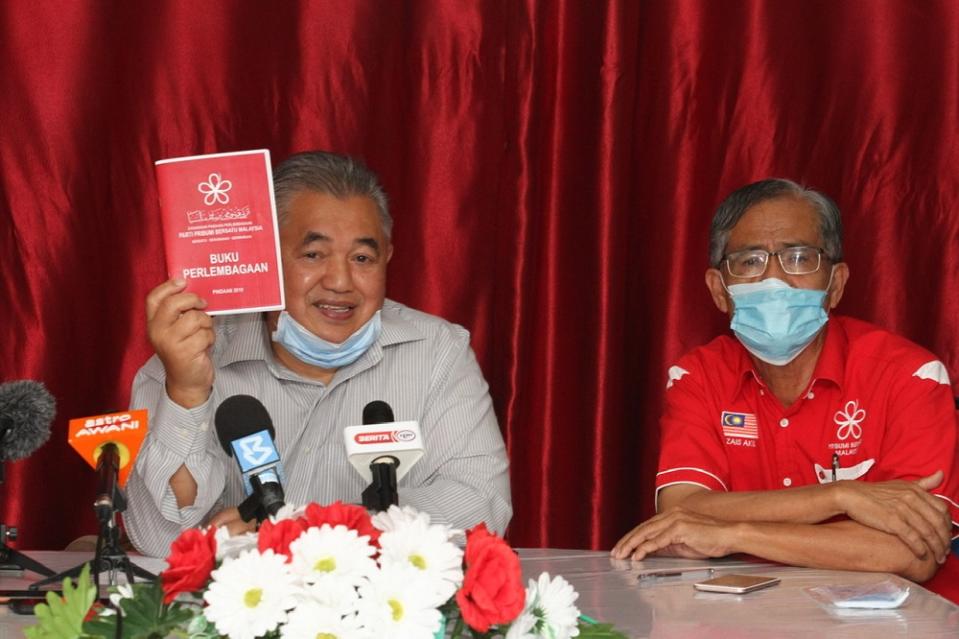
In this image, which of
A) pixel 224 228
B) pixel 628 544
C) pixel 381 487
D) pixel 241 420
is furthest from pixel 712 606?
pixel 224 228

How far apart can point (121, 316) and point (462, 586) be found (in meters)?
2.55

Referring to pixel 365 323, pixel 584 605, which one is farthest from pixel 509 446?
pixel 584 605

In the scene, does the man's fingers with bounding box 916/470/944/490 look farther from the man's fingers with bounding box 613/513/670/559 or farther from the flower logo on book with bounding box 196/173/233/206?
the flower logo on book with bounding box 196/173/233/206

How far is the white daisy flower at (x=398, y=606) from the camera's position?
3.74 ft

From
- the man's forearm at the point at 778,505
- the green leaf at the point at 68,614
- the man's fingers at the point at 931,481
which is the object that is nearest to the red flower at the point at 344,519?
the green leaf at the point at 68,614

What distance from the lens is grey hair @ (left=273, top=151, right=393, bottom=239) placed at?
2840mm

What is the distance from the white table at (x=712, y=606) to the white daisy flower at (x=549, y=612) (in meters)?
0.50

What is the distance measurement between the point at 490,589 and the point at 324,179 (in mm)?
1796

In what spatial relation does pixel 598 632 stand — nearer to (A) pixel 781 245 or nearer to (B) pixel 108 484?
(B) pixel 108 484

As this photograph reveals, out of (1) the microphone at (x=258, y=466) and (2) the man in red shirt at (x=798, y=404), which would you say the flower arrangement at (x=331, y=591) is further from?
(2) the man in red shirt at (x=798, y=404)

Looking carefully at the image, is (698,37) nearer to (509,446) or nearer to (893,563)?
(509,446)

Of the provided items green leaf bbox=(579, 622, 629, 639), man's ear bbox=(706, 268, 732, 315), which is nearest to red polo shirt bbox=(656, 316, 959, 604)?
man's ear bbox=(706, 268, 732, 315)

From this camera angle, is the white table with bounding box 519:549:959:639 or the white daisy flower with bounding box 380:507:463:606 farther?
the white table with bounding box 519:549:959:639

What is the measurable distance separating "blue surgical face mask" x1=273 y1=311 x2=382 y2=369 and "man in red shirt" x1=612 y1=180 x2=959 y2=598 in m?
0.75
